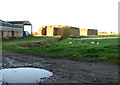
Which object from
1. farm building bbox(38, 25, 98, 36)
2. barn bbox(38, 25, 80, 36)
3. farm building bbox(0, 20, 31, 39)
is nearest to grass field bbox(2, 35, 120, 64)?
farm building bbox(0, 20, 31, 39)

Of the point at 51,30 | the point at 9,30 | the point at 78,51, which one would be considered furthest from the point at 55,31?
the point at 78,51

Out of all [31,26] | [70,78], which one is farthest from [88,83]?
[31,26]

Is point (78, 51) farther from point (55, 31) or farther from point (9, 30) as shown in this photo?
point (55, 31)

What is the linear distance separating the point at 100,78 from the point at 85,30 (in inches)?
2634

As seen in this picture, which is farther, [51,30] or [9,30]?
[51,30]

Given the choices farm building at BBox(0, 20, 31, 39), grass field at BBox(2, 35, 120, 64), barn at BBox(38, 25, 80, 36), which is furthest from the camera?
barn at BBox(38, 25, 80, 36)

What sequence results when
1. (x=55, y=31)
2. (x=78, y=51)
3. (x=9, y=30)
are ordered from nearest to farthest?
1. (x=78, y=51)
2. (x=9, y=30)
3. (x=55, y=31)

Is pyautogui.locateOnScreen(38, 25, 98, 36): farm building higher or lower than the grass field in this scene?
higher

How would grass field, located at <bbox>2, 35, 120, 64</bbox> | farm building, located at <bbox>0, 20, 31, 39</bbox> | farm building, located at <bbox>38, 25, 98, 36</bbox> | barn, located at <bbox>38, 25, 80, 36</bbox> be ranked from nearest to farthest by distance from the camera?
grass field, located at <bbox>2, 35, 120, 64</bbox>, farm building, located at <bbox>0, 20, 31, 39</bbox>, barn, located at <bbox>38, 25, 80, 36</bbox>, farm building, located at <bbox>38, 25, 98, 36</bbox>

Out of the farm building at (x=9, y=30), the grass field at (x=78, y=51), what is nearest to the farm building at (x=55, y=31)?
the farm building at (x=9, y=30)

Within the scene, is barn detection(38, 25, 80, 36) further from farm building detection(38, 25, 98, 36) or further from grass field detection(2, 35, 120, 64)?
grass field detection(2, 35, 120, 64)

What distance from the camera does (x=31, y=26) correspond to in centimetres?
4903

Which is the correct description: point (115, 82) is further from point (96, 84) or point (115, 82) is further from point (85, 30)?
point (85, 30)

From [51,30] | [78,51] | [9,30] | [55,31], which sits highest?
[51,30]
